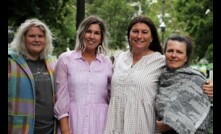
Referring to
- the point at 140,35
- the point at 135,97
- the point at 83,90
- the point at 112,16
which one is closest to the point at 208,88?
the point at 135,97

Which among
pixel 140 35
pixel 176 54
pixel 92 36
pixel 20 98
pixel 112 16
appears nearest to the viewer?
pixel 176 54

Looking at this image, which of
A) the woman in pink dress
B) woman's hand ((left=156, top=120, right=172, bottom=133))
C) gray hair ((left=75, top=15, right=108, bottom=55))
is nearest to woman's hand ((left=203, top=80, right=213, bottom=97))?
woman's hand ((left=156, top=120, right=172, bottom=133))

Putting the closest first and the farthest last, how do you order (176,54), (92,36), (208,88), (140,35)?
1. (208,88)
2. (176,54)
3. (140,35)
4. (92,36)

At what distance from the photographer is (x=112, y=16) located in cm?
2858

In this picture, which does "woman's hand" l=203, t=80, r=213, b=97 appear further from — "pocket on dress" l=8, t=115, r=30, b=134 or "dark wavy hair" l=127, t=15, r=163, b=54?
"pocket on dress" l=8, t=115, r=30, b=134

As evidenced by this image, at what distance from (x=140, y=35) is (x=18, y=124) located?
54.9 inches

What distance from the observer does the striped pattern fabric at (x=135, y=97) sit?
11.9 ft

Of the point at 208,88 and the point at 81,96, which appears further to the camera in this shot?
the point at 81,96

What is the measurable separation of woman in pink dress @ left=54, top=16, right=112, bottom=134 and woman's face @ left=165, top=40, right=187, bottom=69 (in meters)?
0.70

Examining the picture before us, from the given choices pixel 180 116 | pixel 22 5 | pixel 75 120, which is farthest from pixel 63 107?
pixel 22 5

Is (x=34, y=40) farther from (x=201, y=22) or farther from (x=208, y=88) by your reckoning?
(x=201, y=22)
